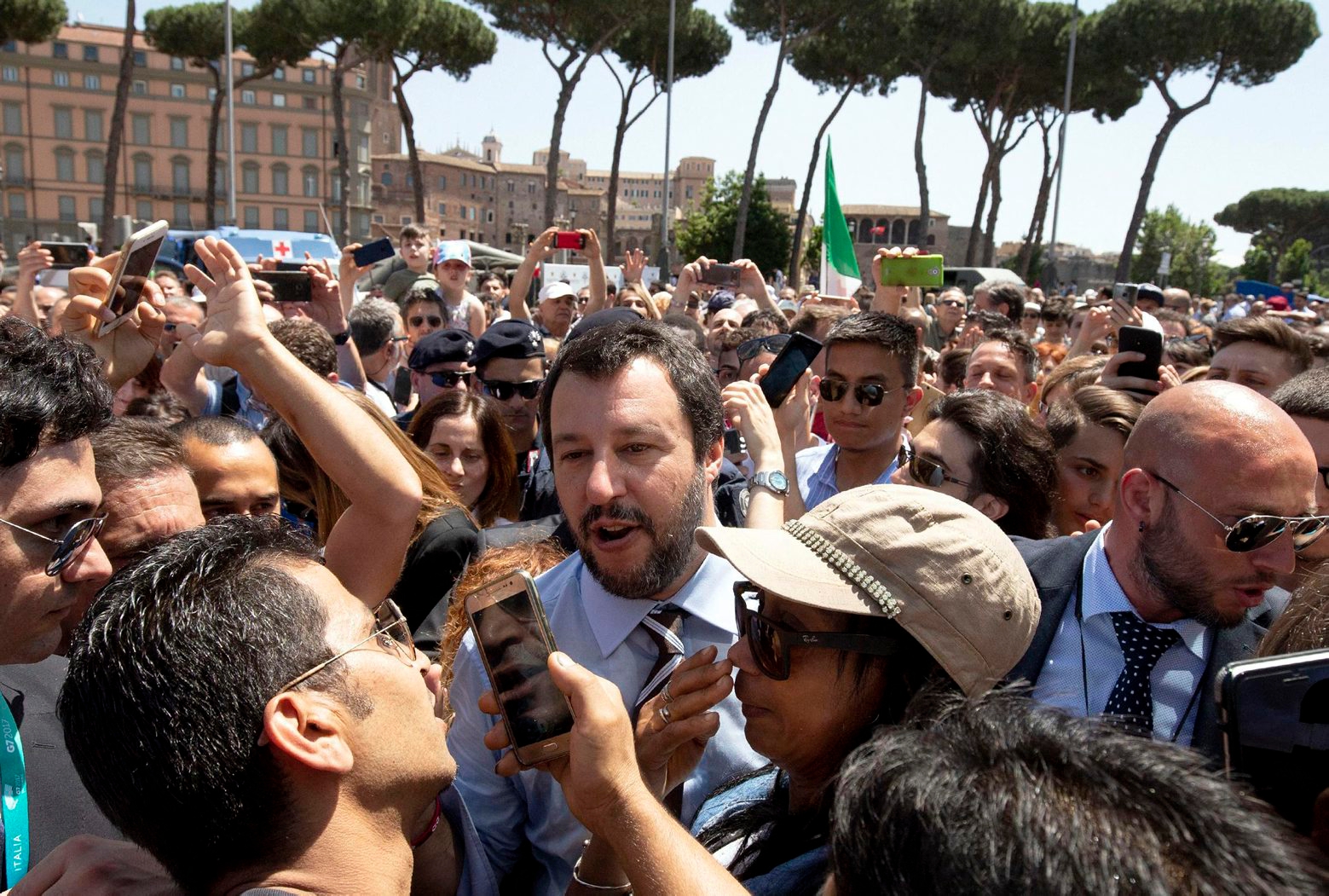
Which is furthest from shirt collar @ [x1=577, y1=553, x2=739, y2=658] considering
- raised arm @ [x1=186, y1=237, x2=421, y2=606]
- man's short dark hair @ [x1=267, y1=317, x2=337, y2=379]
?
man's short dark hair @ [x1=267, y1=317, x2=337, y2=379]

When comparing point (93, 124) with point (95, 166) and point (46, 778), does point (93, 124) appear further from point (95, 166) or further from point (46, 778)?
point (46, 778)

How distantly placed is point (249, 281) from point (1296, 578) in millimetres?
3029

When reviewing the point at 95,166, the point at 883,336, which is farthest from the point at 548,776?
the point at 95,166

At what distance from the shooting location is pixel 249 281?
2.45 meters

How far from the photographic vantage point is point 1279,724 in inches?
45.1

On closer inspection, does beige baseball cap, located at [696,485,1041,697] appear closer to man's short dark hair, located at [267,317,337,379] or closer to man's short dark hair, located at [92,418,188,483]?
man's short dark hair, located at [92,418,188,483]

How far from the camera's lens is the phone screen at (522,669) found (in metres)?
1.68

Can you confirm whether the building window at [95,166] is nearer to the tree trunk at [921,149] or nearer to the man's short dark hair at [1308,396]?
the tree trunk at [921,149]

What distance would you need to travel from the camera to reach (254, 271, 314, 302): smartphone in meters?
5.60

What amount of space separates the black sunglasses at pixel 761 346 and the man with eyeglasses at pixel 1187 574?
273 cm

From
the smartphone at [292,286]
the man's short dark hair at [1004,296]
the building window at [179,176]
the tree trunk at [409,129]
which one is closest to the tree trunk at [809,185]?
the tree trunk at [409,129]

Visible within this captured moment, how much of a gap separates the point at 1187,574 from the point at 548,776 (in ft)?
5.00

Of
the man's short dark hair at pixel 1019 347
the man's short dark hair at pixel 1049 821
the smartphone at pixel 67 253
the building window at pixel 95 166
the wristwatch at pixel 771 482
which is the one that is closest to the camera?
the man's short dark hair at pixel 1049 821

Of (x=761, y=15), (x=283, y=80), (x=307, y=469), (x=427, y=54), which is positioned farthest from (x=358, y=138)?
(x=307, y=469)
